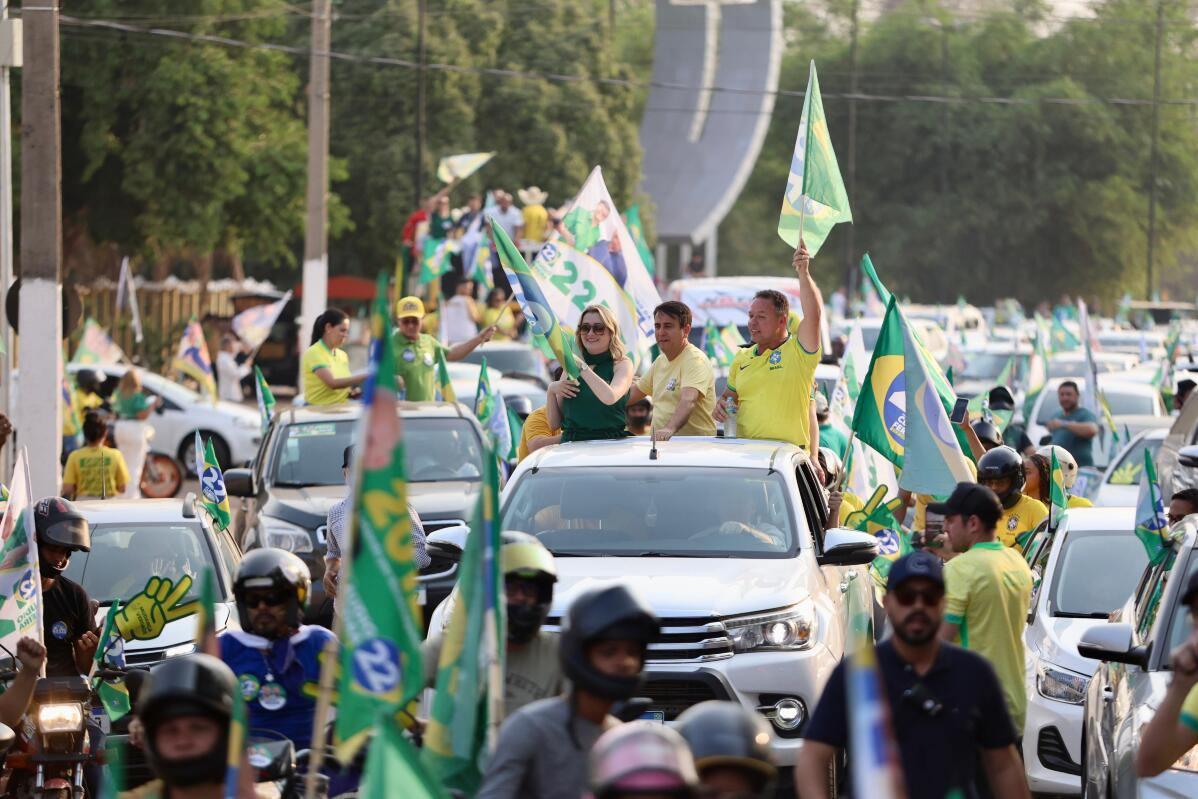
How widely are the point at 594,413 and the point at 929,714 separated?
6.08 meters

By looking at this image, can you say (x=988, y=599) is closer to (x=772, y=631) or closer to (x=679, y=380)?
(x=772, y=631)

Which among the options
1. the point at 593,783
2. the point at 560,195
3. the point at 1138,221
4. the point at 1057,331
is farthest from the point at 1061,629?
the point at 1138,221

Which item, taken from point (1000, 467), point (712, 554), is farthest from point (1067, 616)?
point (712, 554)

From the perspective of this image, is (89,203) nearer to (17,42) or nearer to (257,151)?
(257,151)

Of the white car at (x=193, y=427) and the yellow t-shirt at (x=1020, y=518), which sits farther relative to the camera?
the white car at (x=193, y=427)

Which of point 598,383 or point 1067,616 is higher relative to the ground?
point 598,383

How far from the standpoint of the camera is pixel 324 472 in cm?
1550

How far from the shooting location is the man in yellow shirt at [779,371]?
11.6 metres

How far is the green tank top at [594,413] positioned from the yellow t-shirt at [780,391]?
0.68 m

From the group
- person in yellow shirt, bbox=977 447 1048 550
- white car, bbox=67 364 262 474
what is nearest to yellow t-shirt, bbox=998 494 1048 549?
person in yellow shirt, bbox=977 447 1048 550

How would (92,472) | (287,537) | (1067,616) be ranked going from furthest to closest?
(92,472) < (287,537) < (1067,616)

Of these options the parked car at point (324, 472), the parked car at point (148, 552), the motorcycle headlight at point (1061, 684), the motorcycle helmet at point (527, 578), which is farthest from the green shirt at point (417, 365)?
the motorcycle helmet at point (527, 578)

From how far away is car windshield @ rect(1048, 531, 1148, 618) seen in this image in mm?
10508

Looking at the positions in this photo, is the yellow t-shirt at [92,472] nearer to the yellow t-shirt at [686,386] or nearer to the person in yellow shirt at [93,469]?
the person in yellow shirt at [93,469]
